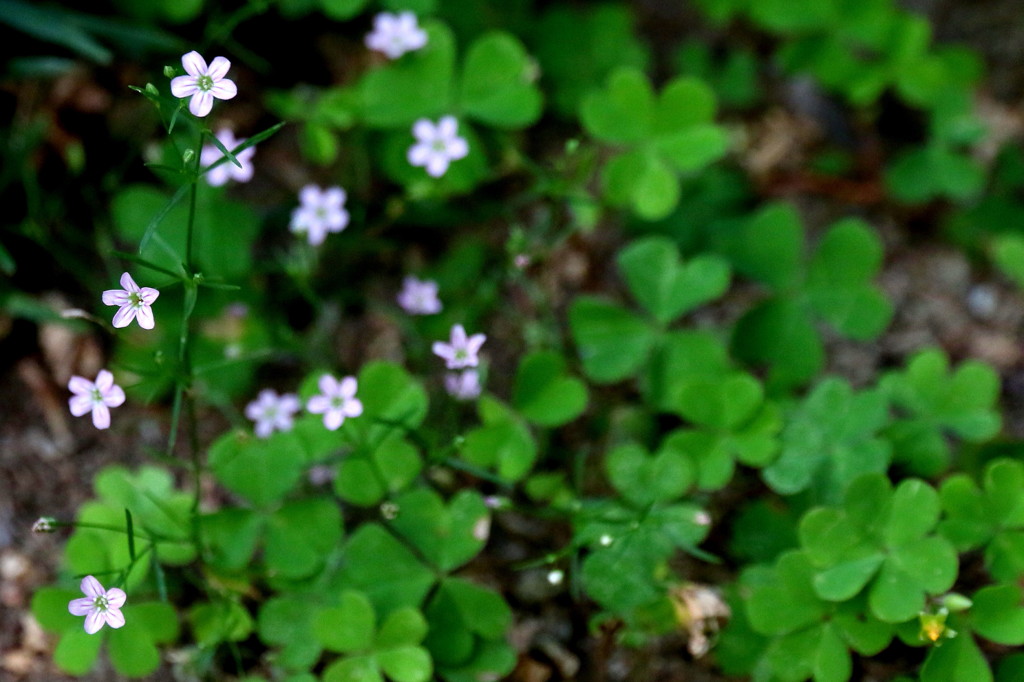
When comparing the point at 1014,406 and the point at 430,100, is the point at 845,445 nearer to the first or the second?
the point at 1014,406

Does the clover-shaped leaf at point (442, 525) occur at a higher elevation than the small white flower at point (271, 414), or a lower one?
lower

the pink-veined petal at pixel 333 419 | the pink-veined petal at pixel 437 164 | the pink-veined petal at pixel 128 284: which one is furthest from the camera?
the pink-veined petal at pixel 437 164

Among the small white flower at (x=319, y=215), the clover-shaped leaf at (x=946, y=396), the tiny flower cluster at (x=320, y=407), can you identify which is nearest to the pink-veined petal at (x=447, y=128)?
the small white flower at (x=319, y=215)

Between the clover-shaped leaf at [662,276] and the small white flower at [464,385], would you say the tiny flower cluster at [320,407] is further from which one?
the clover-shaped leaf at [662,276]

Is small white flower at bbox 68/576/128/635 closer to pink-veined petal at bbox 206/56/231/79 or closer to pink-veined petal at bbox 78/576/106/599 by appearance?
pink-veined petal at bbox 78/576/106/599

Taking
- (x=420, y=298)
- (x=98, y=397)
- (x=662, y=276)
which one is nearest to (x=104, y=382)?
(x=98, y=397)

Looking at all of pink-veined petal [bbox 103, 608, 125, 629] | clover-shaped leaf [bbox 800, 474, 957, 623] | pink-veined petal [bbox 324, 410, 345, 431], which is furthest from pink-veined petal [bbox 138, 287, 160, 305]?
clover-shaped leaf [bbox 800, 474, 957, 623]

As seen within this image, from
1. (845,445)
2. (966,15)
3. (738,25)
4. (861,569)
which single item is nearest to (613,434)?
(845,445)
